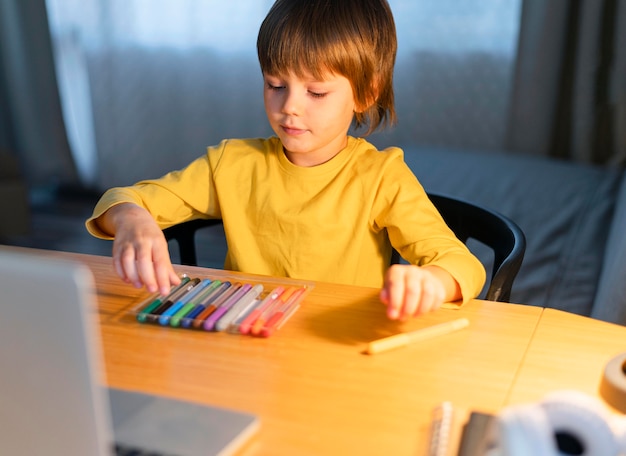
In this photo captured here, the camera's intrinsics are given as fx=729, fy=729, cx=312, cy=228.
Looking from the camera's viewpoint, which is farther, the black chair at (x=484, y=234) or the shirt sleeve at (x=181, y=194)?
the shirt sleeve at (x=181, y=194)

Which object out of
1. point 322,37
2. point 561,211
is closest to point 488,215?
point 322,37

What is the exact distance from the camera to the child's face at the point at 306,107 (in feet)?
3.34

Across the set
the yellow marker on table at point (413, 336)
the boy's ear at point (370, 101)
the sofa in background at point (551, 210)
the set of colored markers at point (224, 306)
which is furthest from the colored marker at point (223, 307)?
the sofa in background at point (551, 210)

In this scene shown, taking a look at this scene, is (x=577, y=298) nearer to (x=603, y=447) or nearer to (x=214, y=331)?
(x=214, y=331)

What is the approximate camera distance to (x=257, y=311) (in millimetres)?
783

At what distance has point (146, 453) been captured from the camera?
0.52 meters

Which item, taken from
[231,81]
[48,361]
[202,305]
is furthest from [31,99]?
[48,361]

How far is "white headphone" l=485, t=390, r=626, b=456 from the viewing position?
428mm

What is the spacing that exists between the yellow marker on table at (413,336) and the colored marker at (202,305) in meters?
0.19

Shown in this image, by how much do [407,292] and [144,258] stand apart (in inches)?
11.4

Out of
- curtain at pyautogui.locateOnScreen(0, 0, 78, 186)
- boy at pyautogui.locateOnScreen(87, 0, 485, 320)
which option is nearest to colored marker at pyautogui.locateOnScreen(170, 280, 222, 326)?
boy at pyautogui.locateOnScreen(87, 0, 485, 320)

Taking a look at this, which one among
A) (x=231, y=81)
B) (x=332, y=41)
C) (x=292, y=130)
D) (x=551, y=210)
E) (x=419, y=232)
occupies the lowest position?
(x=551, y=210)

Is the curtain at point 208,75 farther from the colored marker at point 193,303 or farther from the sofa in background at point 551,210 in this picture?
the colored marker at point 193,303

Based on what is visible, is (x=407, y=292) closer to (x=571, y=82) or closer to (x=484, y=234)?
(x=484, y=234)
